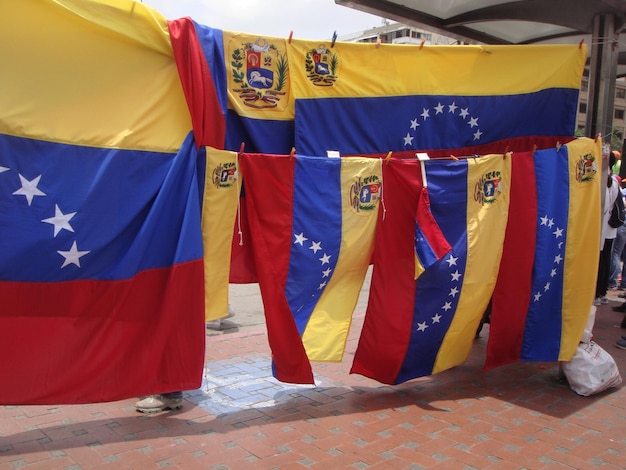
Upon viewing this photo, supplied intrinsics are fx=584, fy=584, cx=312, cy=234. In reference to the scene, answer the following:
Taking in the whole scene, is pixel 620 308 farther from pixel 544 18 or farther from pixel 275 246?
pixel 275 246

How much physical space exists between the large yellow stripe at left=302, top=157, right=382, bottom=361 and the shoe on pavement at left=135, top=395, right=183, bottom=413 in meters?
1.07

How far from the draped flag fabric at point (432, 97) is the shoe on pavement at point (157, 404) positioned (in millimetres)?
2128

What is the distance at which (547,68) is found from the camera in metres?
5.13

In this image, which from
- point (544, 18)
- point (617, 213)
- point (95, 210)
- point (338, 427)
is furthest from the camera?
point (617, 213)

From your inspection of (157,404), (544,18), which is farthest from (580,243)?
(157,404)

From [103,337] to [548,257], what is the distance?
12.0 feet

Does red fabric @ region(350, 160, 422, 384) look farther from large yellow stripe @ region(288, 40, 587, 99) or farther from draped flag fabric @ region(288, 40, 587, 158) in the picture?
large yellow stripe @ region(288, 40, 587, 99)

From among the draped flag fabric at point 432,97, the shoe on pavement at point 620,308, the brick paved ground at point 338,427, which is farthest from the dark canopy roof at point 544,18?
the shoe on pavement at point 620,308

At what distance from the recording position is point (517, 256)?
197 inches

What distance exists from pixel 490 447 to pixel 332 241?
1.81 metres

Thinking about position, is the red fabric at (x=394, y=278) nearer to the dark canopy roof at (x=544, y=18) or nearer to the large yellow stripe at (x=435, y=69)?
the large yellow stripe at (x=435, y=69)

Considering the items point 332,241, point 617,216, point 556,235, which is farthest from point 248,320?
point 617,216

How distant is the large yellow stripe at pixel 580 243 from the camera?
5133 millimetres

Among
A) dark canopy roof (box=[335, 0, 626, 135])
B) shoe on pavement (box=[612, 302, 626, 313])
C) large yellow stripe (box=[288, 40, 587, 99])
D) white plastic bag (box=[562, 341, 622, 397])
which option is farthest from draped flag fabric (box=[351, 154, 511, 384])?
shoe on pavement (box=[612, 302, 626, 313])
